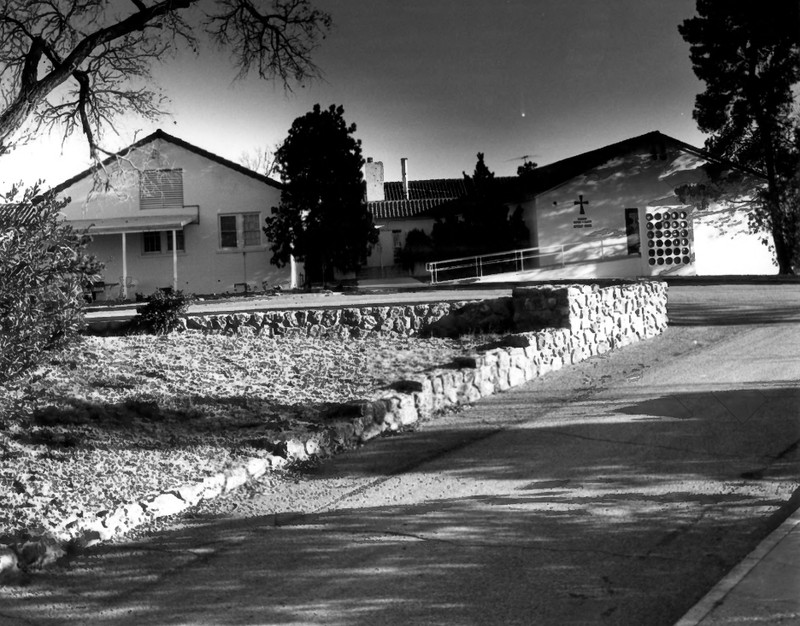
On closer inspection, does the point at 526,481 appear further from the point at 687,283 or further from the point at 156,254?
the point at 156,254

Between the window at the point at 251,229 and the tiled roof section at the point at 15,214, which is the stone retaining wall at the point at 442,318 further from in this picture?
the window at the point at 251,229

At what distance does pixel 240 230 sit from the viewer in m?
33.1

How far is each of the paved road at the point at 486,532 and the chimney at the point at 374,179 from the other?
30.9 metres

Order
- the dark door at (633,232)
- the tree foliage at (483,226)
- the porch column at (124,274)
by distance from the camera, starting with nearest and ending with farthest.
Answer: the dark door at (633,232), the porch column at (124,274), the tree foliage at (483,226)

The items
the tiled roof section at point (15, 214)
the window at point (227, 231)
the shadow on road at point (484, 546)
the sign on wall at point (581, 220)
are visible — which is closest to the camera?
the shadow on road at point (484, 546)

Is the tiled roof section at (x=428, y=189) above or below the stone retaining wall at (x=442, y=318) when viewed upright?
above

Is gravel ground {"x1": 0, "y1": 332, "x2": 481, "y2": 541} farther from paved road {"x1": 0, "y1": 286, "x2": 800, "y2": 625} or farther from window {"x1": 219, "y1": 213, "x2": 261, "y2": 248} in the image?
window {"x1": 219, "y1": 213, "x2": 261, "y2": 248}

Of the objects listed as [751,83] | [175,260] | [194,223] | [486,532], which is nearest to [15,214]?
[486,532]

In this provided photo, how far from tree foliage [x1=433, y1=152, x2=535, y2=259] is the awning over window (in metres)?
8.55

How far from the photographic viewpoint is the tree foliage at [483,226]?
32.0 m

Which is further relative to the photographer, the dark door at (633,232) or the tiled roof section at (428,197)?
the tiled roof section at (428,197)

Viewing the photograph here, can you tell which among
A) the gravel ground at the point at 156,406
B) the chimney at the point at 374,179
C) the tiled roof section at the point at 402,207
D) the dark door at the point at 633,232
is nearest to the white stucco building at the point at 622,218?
the dark door at the point at 633,232

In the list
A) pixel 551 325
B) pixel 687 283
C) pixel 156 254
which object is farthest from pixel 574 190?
pixel 551 325

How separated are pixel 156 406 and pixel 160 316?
218 inches
